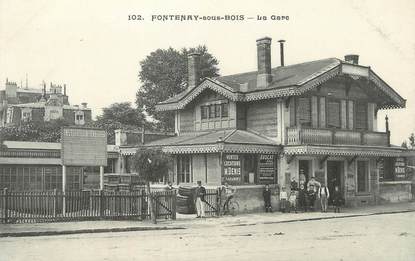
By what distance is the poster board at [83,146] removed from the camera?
822 inches

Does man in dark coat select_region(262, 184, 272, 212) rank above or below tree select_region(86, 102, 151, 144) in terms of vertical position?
below

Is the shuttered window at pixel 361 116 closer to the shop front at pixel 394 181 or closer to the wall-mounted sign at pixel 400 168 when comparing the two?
the shop front at pixel 394 181

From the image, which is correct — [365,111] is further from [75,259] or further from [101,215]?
[75,259]

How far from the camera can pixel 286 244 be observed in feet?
45.9

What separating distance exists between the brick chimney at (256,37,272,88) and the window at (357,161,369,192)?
7.30 metres

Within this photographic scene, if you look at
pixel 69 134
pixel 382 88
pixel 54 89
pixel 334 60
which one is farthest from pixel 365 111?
pixel 54 89

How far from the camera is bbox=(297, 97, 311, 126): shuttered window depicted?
27.9 meters

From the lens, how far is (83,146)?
2131cm

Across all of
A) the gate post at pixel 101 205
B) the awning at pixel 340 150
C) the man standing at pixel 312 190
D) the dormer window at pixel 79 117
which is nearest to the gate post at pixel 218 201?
the awning at pixel 340 150

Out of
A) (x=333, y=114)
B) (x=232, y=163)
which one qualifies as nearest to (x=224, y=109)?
(x=232, y=163)

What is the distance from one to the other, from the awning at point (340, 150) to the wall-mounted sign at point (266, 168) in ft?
2.71

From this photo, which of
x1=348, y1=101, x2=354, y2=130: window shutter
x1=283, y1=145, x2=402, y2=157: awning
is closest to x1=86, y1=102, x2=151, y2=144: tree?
x1=348, y1=101, x2=354, y2=130: window shutter

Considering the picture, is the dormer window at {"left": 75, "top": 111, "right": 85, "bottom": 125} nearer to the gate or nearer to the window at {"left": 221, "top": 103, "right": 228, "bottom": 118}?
the window at {"left": 221, "top": 103, "right": 228, "bottom": 118}

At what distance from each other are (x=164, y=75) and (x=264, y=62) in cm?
2766
